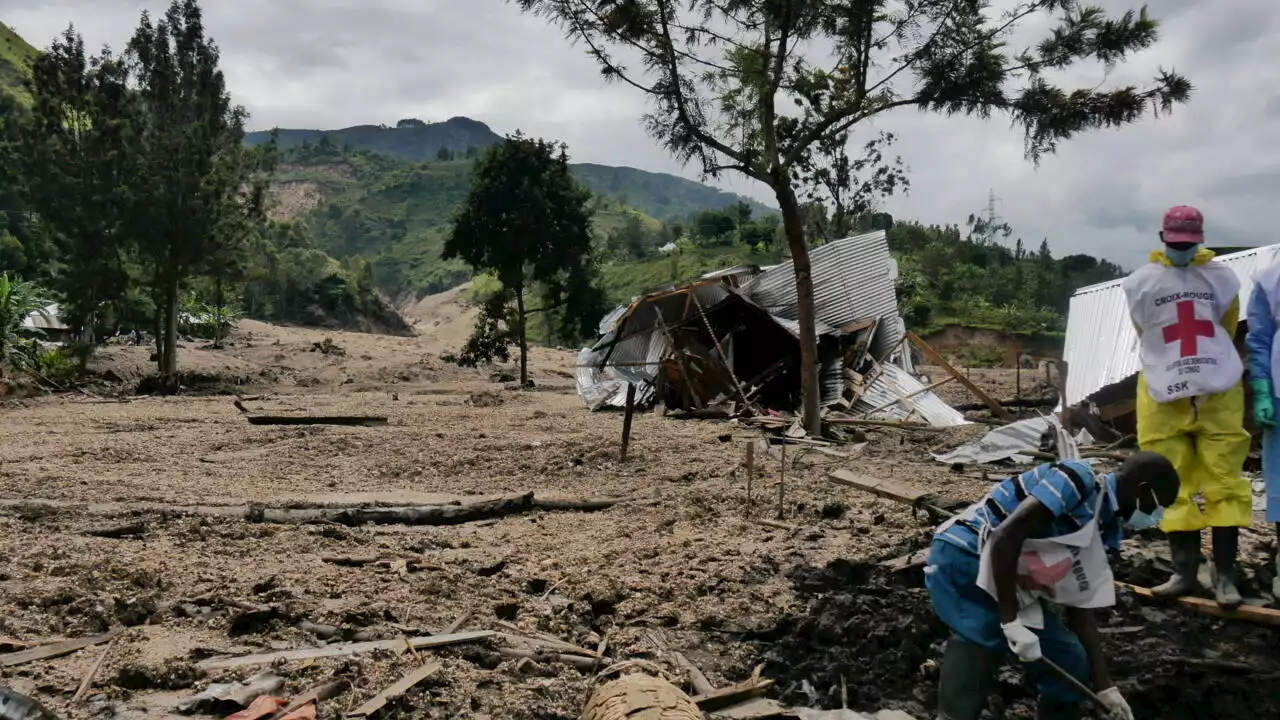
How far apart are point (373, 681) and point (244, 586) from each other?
1.74m

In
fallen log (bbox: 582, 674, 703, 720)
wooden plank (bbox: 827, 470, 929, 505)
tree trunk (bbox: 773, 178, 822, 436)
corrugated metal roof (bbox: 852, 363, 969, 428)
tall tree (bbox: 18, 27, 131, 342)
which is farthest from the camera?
tall tree (bbox: 18, 27, 131, 342)

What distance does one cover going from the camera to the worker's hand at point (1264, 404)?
174 inches

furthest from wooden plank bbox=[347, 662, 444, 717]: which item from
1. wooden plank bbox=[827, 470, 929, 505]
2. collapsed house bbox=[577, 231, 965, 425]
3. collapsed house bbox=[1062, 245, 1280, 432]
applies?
collapsed house bbox=[577, 231, 965, 425]

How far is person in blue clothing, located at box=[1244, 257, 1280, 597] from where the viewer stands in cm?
444

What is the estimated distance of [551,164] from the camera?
23.2 metres

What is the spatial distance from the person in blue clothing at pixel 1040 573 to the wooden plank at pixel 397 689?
210 cm

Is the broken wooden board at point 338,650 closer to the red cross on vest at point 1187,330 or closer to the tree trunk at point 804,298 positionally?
the red cross on vest at point 1187,330

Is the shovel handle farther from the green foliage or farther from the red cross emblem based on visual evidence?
the green foliage

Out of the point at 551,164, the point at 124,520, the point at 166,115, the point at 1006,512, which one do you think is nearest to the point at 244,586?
the point at 124,520

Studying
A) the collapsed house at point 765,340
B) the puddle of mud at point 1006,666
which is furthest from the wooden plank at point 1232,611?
the collapsed house at point 765,340

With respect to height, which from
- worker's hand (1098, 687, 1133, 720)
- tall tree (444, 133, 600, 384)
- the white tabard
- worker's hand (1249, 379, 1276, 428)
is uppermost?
tall tree (444, 133, 600, 384)

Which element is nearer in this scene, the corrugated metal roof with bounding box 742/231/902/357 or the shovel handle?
the shovel handle

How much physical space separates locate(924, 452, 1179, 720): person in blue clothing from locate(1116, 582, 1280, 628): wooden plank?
1328mm

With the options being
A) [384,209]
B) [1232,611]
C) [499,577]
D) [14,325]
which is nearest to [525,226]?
[14,325]
